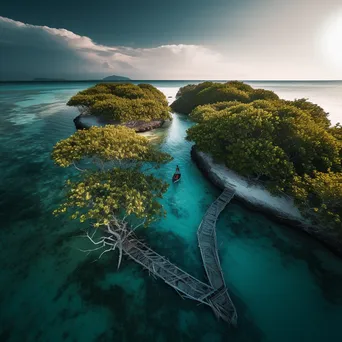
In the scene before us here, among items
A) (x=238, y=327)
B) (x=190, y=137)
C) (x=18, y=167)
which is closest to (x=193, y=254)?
(x=238, y=327)

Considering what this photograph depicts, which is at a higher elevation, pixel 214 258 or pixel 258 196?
pixel 258 196

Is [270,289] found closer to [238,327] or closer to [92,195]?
[238,327]

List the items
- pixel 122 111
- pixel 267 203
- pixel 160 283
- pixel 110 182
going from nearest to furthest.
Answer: pixel 160 283, pixel 110 182, pixel 267 203, pixel 122 111

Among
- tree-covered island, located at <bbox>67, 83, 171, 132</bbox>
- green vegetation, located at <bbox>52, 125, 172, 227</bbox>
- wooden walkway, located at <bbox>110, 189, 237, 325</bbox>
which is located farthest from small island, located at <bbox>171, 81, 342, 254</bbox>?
tree-covered island, located at <bbox>67, 83, 171, 132</bbox>

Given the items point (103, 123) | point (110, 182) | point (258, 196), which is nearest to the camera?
point (110, 182)

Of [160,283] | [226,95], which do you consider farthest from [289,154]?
[226,95]

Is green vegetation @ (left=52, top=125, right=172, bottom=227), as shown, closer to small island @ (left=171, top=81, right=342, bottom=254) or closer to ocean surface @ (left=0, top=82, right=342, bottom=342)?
ocean surface @ (left=0, top=82, right=342, bottom=342)

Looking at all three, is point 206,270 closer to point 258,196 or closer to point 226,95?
point 258,196
